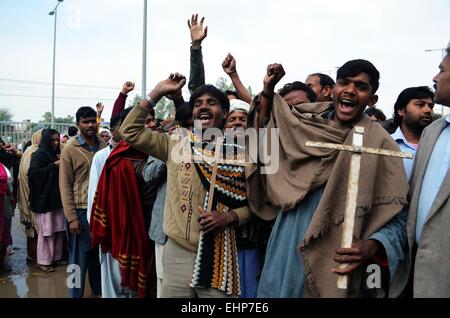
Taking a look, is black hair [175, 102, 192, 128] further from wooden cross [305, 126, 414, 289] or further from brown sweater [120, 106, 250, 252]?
wooden cross [305, 126, 414, 289]

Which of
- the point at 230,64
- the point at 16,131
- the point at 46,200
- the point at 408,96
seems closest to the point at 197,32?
the point at 230,64

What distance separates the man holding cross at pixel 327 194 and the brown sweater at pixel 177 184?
0.38 m

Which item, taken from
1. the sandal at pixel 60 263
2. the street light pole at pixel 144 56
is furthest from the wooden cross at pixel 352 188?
the street light pole at pixel 144 56

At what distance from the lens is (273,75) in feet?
7.48

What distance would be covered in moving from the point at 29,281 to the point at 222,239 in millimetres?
3705

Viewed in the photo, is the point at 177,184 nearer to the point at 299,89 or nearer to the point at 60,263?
the point at 299,89

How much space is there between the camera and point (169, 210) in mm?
2639

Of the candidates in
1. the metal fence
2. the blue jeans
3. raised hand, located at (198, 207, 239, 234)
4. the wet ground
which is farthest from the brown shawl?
the metal fence

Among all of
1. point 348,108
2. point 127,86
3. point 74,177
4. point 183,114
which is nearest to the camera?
point 348,108

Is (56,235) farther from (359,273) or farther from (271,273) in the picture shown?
(359,273)

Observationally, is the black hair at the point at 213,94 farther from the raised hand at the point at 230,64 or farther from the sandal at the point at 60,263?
the sandal at the point at 60,263

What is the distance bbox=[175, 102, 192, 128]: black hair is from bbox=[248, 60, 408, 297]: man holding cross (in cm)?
86
